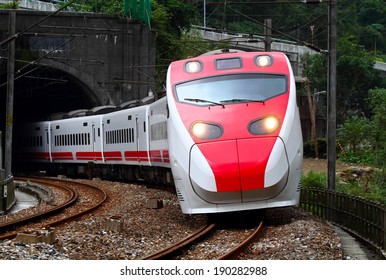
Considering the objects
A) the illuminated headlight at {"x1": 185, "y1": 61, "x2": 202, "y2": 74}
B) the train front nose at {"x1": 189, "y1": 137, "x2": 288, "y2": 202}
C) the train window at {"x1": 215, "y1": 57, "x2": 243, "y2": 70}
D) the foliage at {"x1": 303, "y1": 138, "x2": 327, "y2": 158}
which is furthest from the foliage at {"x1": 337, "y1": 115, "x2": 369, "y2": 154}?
the train front nose at {"x1": 189, "y1": 137, "x2": 288, "y2": 202}

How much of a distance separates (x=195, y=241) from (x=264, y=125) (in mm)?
2383

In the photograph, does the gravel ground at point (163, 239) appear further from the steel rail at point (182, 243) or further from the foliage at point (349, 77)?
the foliage at point (349, 77)

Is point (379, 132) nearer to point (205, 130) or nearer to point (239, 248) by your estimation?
point (205, 130)

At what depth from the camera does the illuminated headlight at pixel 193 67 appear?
16.2 metres

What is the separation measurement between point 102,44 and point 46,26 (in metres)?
4.65

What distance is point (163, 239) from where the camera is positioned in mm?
14641

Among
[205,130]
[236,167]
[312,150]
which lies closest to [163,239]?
[236,167]

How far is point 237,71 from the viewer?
624 inches

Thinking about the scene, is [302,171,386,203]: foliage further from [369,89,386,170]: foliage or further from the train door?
the train door

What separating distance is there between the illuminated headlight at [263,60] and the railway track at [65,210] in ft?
15.7

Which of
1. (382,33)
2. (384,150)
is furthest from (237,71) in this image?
(382,33)

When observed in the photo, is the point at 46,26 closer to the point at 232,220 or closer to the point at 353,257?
the point at 232,220

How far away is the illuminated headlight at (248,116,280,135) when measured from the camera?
14.7 metres

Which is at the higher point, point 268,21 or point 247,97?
point 268,21
